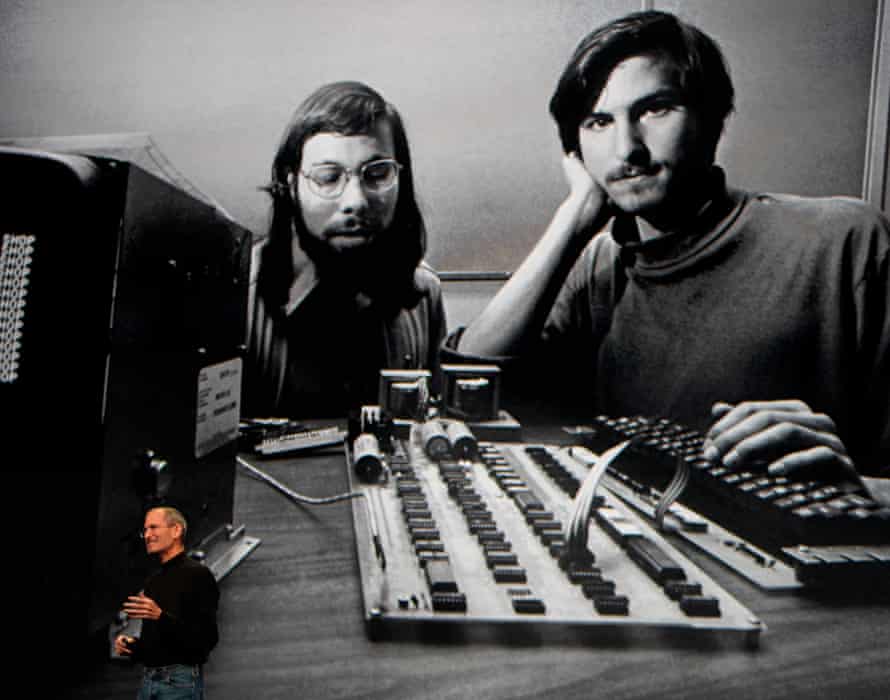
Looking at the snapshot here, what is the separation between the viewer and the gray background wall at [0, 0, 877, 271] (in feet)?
3.70

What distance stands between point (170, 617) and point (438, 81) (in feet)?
3.25

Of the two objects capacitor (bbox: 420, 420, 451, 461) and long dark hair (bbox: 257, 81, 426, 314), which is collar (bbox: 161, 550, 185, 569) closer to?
capacitor (bbox: 420, 420, 451, 461)

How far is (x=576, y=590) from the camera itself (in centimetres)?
61

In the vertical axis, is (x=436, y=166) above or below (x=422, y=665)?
above

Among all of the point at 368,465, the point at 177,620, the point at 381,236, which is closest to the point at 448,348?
the point at 381,236

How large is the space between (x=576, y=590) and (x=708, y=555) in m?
0.20

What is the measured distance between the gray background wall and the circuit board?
520mm

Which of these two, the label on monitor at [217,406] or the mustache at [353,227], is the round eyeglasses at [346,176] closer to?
the mustache at [353,227]

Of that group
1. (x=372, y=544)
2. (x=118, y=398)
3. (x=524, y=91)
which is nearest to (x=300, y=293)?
(x=524, y=91)

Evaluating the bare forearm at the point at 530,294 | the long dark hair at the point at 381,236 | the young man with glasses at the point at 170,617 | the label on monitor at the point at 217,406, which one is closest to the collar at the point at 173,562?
the young man with glasses at the point at 170,617

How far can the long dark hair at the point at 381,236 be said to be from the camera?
1.23 metres

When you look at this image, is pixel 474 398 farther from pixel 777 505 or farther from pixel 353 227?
pixel 777 505

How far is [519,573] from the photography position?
616 mm

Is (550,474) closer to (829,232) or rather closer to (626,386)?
(626,386)
